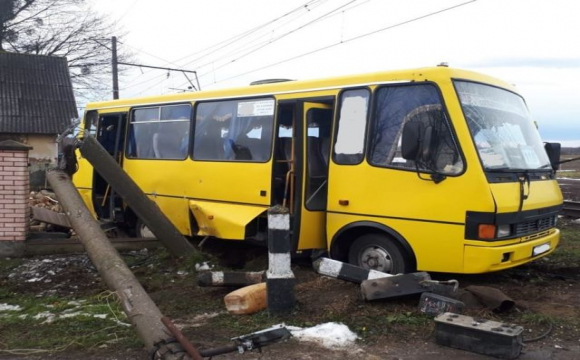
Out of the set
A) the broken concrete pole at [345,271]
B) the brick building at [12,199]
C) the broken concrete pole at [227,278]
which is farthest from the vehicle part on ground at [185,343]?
the brick building at [12,199]

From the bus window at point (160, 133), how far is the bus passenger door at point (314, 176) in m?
2.56

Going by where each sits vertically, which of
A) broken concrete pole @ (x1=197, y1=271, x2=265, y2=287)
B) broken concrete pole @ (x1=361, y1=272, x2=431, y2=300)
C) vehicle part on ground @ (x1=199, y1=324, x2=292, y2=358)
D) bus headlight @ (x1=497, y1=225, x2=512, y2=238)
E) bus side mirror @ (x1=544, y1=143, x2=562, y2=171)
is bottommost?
vehicle part on ground @ (x1=199, y1=324, x2=292, y2=358)

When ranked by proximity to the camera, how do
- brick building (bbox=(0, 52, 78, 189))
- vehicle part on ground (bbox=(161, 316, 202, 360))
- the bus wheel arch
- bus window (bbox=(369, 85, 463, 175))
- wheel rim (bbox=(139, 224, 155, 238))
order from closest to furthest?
1. vehicle part on ground (bbox=(161, 316, 202, 360))
2. bus window (bbox=(369, 85, 463, 175))
3. the bus wheel arch
4. wheel rim (bbox=(139, 224, 155, 238))
5. brick building (bbox=(0, 52, 78, 189))

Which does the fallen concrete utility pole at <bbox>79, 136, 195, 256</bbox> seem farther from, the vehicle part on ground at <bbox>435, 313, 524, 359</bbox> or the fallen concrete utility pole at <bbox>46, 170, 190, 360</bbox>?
the vehicle part on ground at <bbox>435, 313, 524, 359</bbox>

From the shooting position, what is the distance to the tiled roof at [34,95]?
2567 centimetres

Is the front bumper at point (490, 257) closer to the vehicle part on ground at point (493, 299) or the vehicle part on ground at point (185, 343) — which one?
the vehicle part on ground at point (493, 299)

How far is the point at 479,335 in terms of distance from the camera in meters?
4.10

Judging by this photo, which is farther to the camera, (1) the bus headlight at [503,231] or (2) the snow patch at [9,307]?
(2) the snow patch at [9,307]

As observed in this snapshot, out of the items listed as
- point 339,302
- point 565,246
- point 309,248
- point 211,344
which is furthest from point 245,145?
point 565,246

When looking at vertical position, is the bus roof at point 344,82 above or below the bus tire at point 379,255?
A: above

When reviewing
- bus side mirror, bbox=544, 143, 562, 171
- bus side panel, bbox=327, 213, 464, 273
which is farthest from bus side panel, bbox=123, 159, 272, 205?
bus side mirror, bbox=544, 143, 562, 171

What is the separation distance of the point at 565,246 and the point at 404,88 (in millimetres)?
4399

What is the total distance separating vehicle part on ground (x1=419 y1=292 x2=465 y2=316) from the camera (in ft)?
15.4

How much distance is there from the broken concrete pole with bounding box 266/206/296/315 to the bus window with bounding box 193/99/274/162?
7.75 ft
